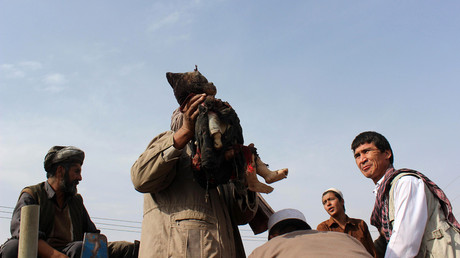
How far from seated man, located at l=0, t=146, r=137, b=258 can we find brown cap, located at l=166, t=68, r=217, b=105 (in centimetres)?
144

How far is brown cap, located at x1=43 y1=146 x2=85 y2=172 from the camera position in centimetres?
427

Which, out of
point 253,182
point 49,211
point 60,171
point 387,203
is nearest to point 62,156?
point 60,171

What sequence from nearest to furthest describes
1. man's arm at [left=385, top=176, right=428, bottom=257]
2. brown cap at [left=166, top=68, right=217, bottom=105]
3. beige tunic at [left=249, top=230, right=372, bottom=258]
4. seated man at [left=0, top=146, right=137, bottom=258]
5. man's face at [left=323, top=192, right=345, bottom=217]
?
beige tunic at [left=249, top=230, right=372, bottom=258] < man's arm at [left=385, top=176, right=428, bottom=257] < brown cap at [left=166, top=68, right=217, bottom=105] < seated man at [left=0, top=146, right=137, bottom=258] < man's face at [left=323, top=192, right=345, bottom=217]

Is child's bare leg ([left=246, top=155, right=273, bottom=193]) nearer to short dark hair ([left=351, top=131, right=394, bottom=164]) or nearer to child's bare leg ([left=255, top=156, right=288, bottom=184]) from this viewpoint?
child's bare leg ([left=255, top=156, right=288, bottom=184])

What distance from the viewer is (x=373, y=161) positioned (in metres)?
3.55

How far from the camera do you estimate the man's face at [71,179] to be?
423 centimetres

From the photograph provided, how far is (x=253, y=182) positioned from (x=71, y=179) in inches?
76.8

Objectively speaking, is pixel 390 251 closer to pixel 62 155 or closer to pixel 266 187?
pixel 266 187

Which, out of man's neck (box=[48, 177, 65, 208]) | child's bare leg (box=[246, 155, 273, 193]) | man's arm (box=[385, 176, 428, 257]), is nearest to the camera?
man's arm (box=[385, 176, 428, 257])

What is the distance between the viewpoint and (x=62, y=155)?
4.27 meters

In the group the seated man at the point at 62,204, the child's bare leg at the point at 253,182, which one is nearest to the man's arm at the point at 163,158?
the child's bare leg at the point at 253,182

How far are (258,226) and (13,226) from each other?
6.49 feet

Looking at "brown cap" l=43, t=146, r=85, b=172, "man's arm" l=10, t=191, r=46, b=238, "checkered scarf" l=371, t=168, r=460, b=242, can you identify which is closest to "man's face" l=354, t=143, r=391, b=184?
"checkered scarf" l=371, t=168, r=460, b=242

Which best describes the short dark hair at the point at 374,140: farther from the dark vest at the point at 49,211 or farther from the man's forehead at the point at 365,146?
the dark vest at the point at 49,211
